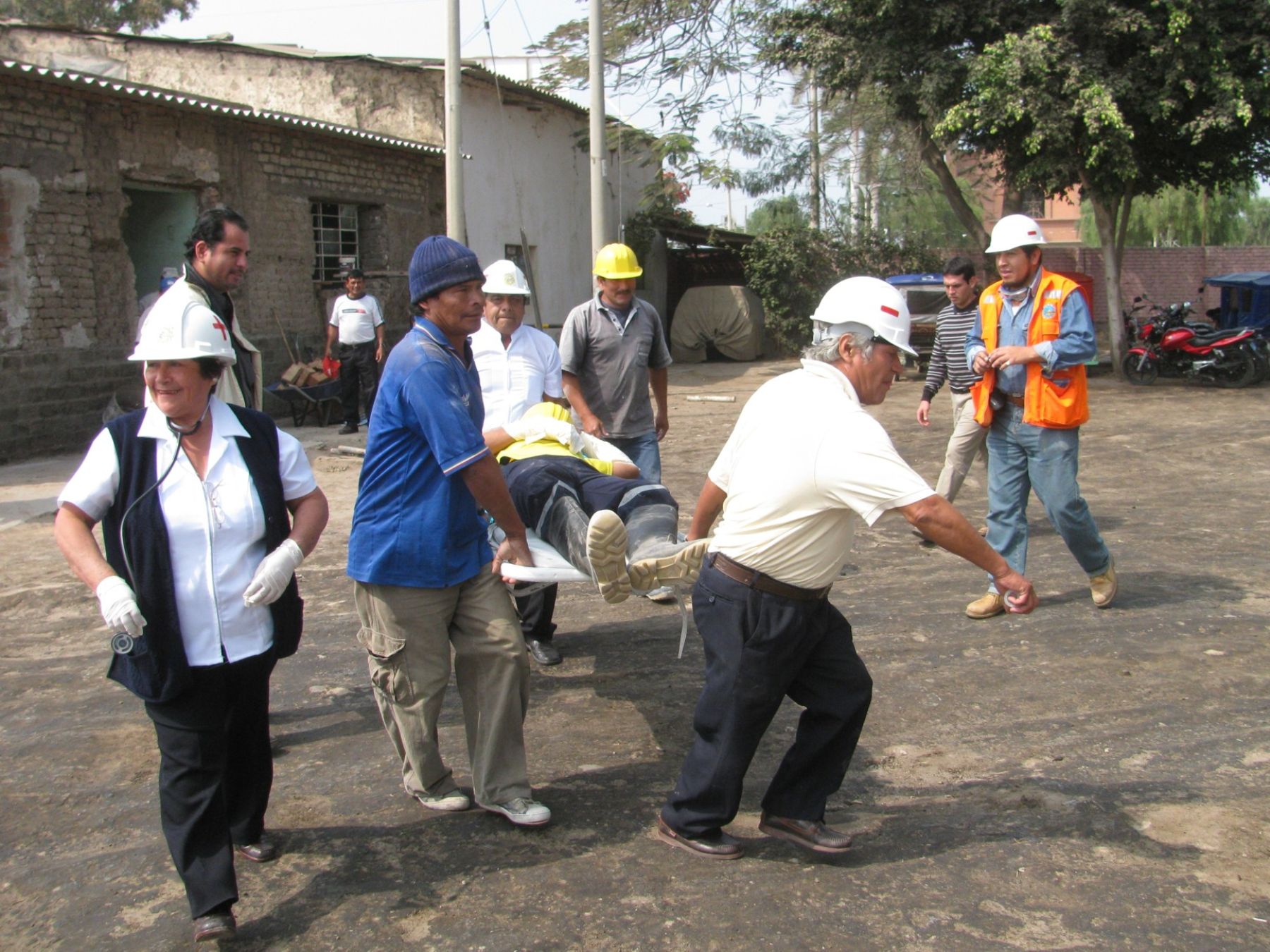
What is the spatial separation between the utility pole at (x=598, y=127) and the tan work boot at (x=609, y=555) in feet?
38.4

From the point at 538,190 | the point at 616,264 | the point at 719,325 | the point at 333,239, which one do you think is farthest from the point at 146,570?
the point at 719,325

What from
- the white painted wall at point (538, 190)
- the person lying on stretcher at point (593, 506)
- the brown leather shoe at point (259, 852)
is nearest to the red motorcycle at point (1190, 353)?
the white painted wall at point (538, 190)

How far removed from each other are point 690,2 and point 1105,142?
7231 millimetres

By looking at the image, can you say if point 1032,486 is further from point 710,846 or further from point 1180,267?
point 1180,267

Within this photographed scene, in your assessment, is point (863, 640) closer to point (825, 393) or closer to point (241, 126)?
point (825, 393)

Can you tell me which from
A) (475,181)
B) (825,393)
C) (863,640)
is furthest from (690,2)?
(825,393)

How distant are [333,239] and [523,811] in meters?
14.4

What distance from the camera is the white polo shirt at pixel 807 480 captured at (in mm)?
3041

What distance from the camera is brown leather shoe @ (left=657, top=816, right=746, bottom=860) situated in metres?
3.45

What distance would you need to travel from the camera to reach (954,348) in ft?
24.1

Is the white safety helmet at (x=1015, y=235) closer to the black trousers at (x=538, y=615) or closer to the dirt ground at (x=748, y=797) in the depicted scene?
the dirt ground at (x=748, y=797)

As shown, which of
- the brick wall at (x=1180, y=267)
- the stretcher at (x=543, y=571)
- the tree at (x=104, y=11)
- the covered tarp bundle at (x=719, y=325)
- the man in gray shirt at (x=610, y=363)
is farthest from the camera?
the tree at (x=104, y=11)

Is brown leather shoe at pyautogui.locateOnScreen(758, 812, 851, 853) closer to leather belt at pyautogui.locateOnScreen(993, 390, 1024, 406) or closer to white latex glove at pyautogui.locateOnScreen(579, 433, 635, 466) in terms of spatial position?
white latex glove at pyautogui.locateOnScreen(579, 433, 635, 466)

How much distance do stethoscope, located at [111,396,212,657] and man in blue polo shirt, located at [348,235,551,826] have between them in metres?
0.62
